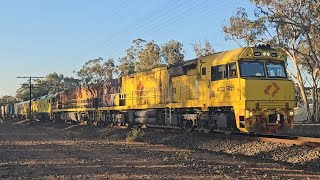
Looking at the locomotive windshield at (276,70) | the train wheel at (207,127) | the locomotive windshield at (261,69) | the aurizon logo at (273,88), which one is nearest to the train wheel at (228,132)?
the train wheel at (207,127)

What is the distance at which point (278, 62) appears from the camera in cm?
1656

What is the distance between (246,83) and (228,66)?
1387 millimetres

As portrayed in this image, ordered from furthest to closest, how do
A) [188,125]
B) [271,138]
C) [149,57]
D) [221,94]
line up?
[149,57]
[188,125]
[221,94]
[271,138]

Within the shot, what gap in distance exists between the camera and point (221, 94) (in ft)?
54.3

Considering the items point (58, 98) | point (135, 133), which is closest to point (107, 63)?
point (58, 98)

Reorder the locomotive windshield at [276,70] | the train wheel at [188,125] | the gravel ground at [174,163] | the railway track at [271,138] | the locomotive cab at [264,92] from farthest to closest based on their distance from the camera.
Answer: the train wheel at [188,125] → the locomotive windshield at [276,70] → the locomotive cab at [264,92] → the railway track at [271,138] → the gravel ground at [174,163]

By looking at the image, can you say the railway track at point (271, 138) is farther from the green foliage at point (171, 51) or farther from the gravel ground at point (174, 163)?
the green foliage at point (171, 51)

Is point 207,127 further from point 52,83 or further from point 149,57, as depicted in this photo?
point 52,83

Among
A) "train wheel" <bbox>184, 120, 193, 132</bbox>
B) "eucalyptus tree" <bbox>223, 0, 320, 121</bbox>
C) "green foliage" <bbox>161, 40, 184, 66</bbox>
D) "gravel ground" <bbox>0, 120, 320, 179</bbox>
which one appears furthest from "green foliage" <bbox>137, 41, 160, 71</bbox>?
"gravel ground" <bbox>0, 120, 320, 179</bbox>

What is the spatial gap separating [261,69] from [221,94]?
1.91 metres

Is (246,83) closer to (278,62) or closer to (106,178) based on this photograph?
(278,62)

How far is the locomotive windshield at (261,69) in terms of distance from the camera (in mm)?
15758

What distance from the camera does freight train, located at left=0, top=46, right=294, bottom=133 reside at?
15445 millimetres

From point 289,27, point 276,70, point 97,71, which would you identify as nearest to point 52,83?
point 97,71
